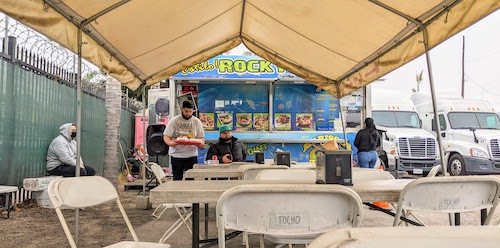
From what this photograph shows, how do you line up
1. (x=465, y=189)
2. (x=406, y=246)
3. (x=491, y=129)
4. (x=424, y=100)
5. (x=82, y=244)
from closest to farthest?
(x=406, y=246), (x=465, y=189), (x=82, y=244), (x=491, y=129), (x=424, y=100)

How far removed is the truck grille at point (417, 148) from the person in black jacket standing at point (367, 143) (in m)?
3.95

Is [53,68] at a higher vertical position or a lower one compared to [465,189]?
higher

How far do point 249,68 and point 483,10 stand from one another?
18.0 feet

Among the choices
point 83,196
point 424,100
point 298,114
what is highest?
point 424,100

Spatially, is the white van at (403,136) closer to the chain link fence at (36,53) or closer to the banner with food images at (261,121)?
the banner with food images at (261,121)

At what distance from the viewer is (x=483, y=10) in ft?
8.67

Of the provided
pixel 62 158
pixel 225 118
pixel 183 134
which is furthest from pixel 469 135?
pixel 62 158

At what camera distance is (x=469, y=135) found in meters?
11.2

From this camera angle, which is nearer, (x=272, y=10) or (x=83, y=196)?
(x=83, y=196)

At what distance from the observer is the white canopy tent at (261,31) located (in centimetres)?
301

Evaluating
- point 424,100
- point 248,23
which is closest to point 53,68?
point 248,23

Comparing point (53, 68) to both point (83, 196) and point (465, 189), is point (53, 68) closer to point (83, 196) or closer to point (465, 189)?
point (83, 196)

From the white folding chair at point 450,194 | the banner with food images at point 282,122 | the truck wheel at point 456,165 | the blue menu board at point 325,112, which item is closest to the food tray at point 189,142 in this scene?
the banner with food images at point 282,122

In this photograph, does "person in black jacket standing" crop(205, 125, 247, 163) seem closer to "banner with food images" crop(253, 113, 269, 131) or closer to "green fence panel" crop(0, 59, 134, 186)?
"banner with food images" crop(253, 113, 269, 131)
